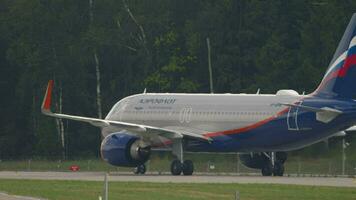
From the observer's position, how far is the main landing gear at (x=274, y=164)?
61.5 metres

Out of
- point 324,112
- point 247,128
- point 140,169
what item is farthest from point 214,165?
point 324,112

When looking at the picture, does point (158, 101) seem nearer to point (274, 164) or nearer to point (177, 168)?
point (177, 168)

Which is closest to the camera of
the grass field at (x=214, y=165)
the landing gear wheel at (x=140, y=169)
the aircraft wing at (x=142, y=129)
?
the aircraft wing at (x=142, y=129)

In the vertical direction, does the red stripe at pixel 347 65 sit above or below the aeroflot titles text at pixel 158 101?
above

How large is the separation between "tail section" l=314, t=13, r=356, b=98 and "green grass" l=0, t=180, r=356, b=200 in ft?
30.4

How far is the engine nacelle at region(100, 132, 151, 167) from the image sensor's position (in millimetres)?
62062

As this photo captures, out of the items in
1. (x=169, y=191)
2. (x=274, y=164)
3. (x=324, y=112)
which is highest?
(x=324, y=112)

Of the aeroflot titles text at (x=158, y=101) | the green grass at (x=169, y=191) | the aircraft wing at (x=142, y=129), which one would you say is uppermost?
the aeroflot titles text at (x=158, y=101)

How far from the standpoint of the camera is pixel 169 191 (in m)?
46.7

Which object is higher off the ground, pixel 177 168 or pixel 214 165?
pixel 214 165

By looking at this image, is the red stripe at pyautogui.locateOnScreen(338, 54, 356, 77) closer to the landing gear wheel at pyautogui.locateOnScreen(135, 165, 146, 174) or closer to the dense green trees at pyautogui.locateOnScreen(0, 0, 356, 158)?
the landing gear wheel at pyautogui.locateOnScreen(135, 165, 146, 174)

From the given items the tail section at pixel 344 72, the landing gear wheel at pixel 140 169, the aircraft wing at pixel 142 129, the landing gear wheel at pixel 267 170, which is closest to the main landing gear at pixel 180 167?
the aircraft wing at pixel 142 129

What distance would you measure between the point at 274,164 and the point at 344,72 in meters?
6.21

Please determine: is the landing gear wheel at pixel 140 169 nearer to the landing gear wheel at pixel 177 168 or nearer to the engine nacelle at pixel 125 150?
the engine nacelle at pixel 125 150
